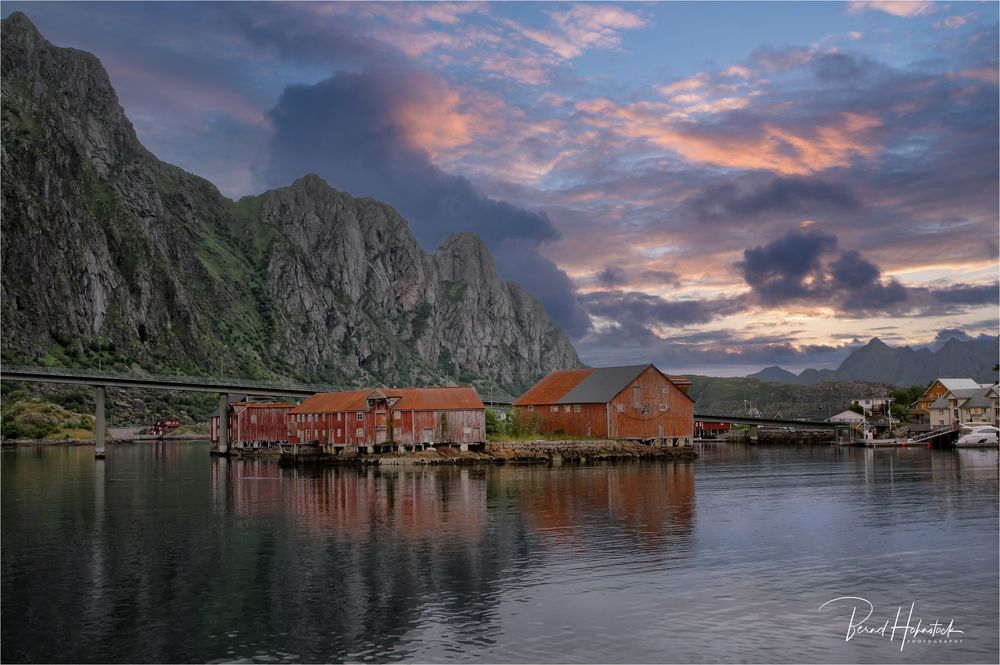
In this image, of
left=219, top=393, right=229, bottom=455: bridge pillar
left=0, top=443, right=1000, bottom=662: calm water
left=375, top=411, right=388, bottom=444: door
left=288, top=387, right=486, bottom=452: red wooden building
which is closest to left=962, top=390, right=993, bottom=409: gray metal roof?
left=288, top=387, right=486, bottom=452: red wooden building

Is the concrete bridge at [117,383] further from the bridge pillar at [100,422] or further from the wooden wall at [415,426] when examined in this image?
the wooden wall at [415,426]

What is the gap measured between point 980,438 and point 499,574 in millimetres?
127913

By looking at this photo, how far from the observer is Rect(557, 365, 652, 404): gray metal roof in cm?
11694

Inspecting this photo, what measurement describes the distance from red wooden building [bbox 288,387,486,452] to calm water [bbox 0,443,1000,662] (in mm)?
36280

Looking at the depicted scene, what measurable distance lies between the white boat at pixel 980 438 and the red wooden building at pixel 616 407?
48566 millimetres

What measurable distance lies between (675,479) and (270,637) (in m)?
60.4

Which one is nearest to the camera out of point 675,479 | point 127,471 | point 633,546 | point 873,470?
point 633,546

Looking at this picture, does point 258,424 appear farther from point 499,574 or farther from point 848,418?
point 848,418

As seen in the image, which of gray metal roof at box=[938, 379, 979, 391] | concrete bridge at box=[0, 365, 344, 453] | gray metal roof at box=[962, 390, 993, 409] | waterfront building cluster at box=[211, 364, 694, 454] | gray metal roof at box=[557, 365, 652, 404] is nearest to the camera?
waterfront building cluster at box=[211, 364, 694, 454]

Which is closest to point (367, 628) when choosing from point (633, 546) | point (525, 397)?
point (633, 546)

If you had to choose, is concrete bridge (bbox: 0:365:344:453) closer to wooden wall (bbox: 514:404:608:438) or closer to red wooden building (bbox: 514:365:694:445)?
red wooden building (bbox: 514:365:694:445)

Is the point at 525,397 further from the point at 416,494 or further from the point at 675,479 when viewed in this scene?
the point at 416,494

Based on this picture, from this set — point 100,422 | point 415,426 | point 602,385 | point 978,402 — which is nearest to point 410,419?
point 415,426

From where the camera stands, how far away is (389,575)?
112 ft
